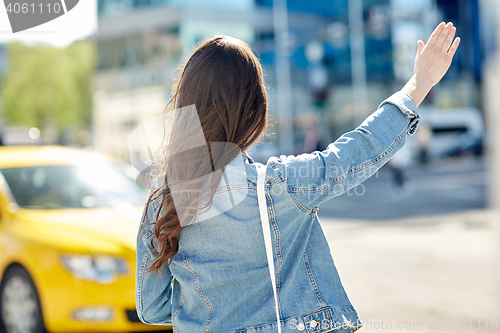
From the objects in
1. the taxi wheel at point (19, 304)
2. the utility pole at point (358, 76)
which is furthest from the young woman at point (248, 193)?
the utility pole at point (358, 76)

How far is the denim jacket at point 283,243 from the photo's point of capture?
4.50 ft

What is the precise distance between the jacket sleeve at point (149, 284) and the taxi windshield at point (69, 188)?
3.14m

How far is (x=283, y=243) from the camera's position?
141cm

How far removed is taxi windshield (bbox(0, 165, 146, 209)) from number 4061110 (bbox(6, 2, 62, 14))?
5.56 ft

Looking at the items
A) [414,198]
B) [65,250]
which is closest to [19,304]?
[65,250]

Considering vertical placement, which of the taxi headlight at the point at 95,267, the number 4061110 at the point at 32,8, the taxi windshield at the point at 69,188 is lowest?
the taxi headlight at the point at 95,267

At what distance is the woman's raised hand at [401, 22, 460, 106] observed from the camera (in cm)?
144

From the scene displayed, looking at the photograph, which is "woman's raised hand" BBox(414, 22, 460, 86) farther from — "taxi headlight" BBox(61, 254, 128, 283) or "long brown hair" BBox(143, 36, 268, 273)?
"taxi headlight" BBox(61, 254, 128, 283)

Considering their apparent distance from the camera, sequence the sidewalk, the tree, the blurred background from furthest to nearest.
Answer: the tree
the blurred background
the sidewalk

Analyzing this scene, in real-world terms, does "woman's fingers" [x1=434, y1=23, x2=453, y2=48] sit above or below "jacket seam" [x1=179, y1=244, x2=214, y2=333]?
above

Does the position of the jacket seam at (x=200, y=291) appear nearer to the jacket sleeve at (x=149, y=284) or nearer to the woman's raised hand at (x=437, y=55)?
the jacket sleeve at (x=149, y=284)

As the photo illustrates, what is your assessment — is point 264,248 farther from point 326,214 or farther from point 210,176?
point 326,214

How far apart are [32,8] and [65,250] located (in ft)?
5.75

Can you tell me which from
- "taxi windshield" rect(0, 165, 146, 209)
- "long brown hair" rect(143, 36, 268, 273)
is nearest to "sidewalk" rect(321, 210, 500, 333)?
"long brown hair" rect(143, 36, 268, 273)
